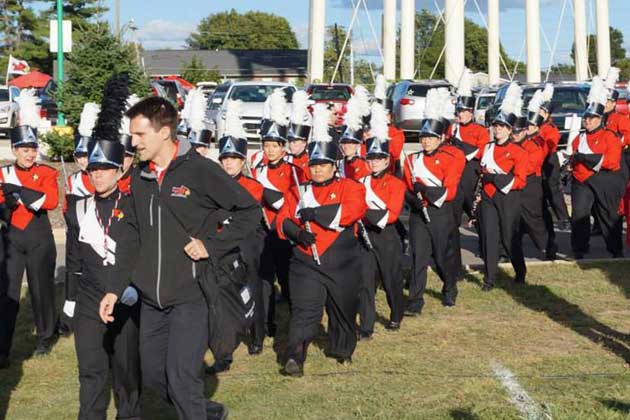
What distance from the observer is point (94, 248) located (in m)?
6.68

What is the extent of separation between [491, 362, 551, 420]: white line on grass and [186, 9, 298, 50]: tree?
113168mm

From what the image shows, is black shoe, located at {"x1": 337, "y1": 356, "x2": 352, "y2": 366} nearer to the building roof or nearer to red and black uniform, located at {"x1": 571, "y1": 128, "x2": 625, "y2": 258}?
red and black uniform, located at {"x1": 571, "y1": 128, "x2": 625, "y2": 258}

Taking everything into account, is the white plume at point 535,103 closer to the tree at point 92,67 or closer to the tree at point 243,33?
the tree at point 92,67

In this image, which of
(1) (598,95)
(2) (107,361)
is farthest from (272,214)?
(1) (598,95)

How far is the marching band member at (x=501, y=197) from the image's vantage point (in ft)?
38.4

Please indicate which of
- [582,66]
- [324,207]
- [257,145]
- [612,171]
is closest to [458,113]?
[612,171]

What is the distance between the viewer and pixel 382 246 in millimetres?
9820

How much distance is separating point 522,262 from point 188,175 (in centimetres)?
664

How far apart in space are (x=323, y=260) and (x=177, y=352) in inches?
97.3

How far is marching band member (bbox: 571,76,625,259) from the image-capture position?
43.3 ft

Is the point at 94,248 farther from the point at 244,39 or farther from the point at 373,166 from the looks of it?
the point at 244,39

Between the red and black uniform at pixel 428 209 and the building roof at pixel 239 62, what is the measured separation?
7052 cm

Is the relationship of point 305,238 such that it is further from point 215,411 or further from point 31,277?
point 31,277

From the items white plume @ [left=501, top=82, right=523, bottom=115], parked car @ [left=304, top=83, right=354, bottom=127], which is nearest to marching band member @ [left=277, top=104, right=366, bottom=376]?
white plume @ [left=501, top=82, right=523, bottom=115]
